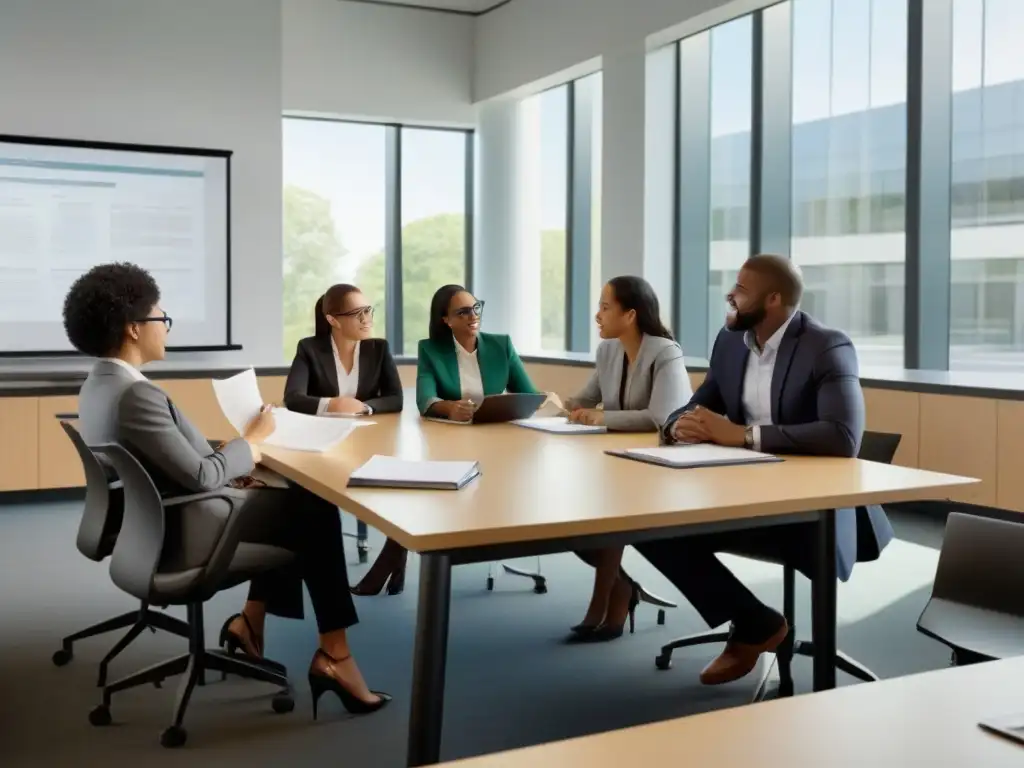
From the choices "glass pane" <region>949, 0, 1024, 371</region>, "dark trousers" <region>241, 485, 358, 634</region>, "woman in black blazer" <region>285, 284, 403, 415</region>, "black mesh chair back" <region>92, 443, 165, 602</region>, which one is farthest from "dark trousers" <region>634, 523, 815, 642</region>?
"glass pane" <region>949, 0, 1024, 371</region>

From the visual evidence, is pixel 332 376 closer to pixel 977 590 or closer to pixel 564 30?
pixel 977 590

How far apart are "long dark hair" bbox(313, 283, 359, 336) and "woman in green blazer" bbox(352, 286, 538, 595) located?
1.26 feet

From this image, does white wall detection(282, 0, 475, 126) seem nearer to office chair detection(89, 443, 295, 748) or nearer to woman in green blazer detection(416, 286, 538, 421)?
woman in green blazer detection(416, 286, 538, 421)

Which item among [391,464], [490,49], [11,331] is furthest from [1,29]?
[391,464]

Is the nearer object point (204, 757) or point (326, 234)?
point (204, 757)

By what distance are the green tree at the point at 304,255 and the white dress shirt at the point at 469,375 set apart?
3.87 meters

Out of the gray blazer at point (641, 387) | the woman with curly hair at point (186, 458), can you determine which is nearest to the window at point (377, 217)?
the gray blazer at point (641, 387)

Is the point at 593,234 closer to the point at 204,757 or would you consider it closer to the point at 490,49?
the point at 490,49

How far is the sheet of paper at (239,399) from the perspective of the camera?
3080 mm

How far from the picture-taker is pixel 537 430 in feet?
12.0

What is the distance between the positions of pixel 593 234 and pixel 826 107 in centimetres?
244

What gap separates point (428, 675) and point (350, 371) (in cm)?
260

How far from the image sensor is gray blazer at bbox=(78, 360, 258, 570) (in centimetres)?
270

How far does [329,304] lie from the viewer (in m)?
A: 4.43
